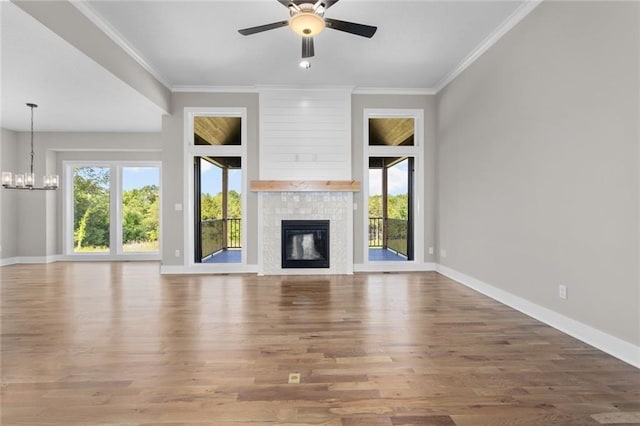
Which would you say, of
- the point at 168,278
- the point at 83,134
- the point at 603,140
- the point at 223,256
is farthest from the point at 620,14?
the point at 83,134

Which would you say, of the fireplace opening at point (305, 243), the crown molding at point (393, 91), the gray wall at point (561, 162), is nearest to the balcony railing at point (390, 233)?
the fireplace opening at point (305, 243)

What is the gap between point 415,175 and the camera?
604 cm

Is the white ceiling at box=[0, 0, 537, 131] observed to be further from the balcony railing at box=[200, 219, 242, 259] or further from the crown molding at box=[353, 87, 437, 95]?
the balcony railing at box=[200, 219, 242, 259]

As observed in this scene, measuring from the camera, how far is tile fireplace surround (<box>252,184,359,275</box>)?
575cm

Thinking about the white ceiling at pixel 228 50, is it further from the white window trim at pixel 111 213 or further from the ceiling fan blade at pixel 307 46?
the white window trim at pixel 111 213

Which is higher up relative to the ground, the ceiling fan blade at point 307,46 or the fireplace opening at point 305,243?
the ceiling fan blade at point 307,46

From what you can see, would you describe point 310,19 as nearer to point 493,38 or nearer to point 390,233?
point 493,38

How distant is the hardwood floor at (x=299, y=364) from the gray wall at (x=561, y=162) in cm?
47

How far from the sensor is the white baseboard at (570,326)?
8.00ft

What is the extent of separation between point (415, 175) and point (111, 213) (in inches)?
266

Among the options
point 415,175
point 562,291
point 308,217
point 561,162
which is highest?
point 415,175

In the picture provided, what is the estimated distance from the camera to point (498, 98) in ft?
13.2

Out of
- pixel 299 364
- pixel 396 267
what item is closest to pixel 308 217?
pixel 396 267

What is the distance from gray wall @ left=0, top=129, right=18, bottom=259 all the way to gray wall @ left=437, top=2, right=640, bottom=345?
29.2 feet
